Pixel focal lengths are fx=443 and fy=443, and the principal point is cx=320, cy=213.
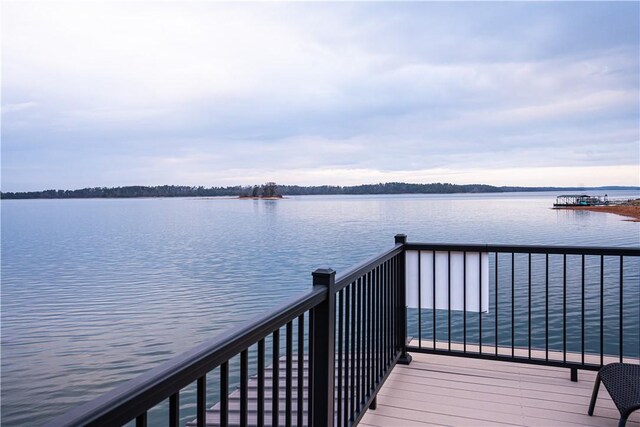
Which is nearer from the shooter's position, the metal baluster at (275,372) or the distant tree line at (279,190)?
the metal baluster at (275,372)

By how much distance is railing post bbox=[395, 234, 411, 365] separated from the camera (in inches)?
138

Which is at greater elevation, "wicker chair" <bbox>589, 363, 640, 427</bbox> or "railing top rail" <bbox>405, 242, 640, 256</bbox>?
"railing top rail" <bbox>405, 242, 640, 256</bbox>

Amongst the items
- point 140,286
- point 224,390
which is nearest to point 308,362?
point 224,390

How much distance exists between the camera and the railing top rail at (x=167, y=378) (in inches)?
27.1

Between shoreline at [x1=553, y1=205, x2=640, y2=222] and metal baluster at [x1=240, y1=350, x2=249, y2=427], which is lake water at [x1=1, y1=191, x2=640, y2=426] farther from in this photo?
shoreline at [x1=553, y1=205, x2=640, y2=222]

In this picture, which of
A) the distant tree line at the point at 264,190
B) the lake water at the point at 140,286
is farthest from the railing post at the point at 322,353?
the distant tree line at the point at 264,190

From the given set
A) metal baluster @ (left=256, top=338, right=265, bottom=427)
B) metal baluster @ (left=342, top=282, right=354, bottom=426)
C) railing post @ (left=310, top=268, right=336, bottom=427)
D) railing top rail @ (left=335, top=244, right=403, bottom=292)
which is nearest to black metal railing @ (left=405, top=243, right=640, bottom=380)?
railing top rail @ (left=335, top=244, right=403, bottom=292)

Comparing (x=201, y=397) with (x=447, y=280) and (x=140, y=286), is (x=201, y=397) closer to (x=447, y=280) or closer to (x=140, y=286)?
(x=447, y=280)

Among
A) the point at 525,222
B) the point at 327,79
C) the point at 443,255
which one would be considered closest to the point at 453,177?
the point at 525,222

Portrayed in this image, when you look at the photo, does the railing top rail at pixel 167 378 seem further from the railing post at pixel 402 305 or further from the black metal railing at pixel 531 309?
the black metal railing at pixel 531 309

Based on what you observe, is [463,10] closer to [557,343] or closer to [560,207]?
[557,343]

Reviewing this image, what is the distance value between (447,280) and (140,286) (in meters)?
15.9

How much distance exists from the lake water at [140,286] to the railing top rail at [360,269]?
4.16 meters

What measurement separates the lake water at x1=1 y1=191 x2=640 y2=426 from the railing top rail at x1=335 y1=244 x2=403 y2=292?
416cm
